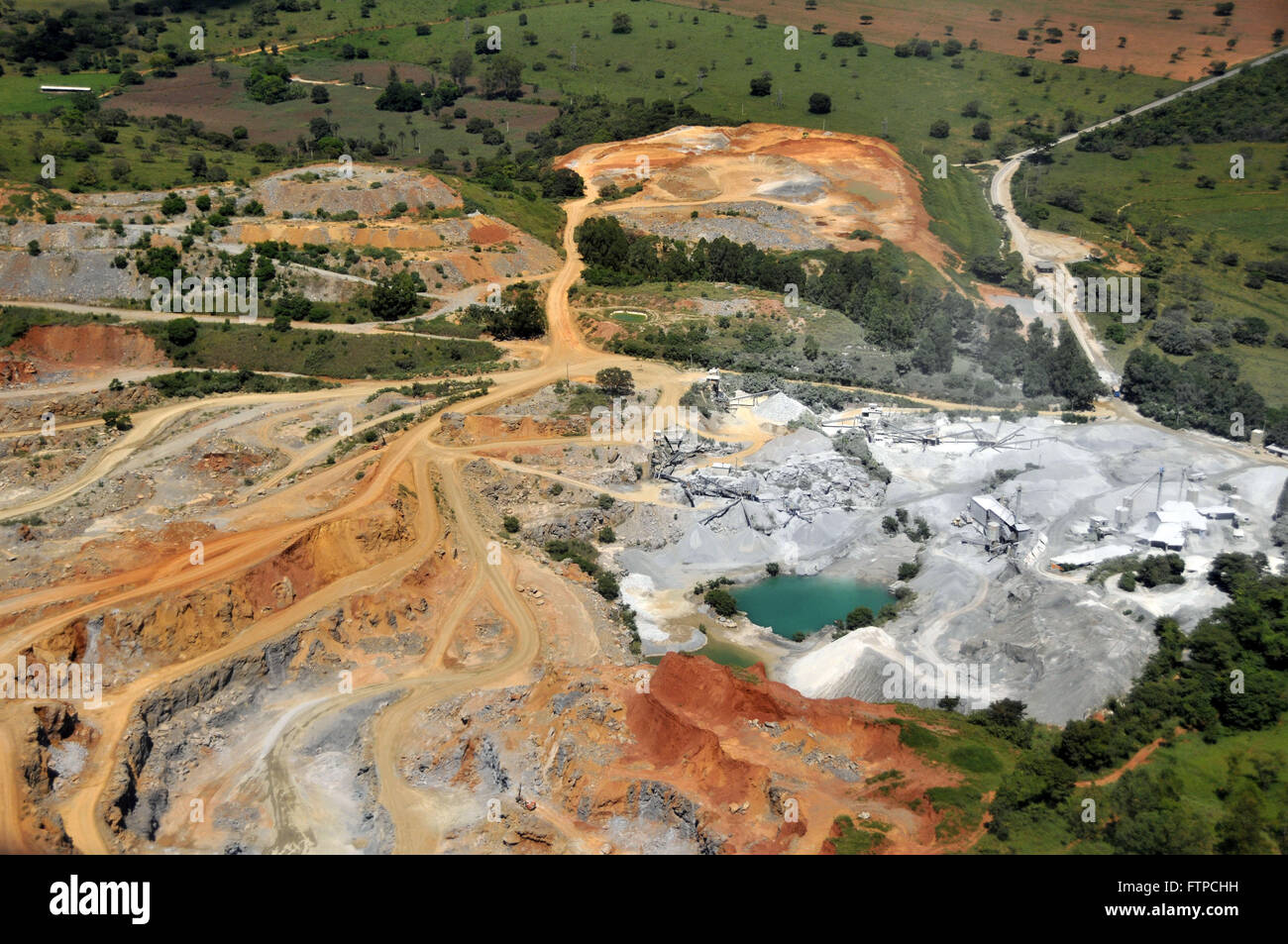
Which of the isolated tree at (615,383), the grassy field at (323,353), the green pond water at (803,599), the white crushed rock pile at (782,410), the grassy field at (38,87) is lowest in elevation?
the green pond water at (803,599)

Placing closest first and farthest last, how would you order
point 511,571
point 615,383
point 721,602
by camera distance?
point 721,602 < point 511,571 < point 615,383

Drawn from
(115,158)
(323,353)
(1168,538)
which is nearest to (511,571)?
(323,353)

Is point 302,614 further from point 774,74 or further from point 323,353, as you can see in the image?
point 774,74

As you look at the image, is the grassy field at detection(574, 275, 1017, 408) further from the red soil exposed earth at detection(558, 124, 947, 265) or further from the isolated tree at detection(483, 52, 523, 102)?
the isolated tree at detection(483, 52, 523, 102)

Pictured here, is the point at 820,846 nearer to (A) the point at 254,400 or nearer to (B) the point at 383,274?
(A) the point at 254,400

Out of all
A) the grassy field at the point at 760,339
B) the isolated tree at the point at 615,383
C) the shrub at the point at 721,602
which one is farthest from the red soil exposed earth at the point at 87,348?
the shrub at the point at 721,602

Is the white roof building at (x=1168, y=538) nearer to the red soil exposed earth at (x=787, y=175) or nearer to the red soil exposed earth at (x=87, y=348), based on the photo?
the red soil exposed earth at (x=787, y=175)
